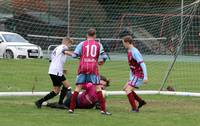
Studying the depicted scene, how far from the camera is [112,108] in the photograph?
15.0 m

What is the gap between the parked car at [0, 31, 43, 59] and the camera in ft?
110

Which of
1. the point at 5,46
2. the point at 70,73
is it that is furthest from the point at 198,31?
the point at 5,46

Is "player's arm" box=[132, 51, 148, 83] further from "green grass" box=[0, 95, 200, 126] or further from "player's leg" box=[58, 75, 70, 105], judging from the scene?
"player's leg" box=[58, 75, 70, 105]

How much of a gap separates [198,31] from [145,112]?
14.3 m

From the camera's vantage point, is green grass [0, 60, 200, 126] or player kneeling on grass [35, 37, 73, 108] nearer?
green grass [0, 60, 200, 126]

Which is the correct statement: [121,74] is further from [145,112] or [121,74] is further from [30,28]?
[145,112]

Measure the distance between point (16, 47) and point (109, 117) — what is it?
21.2m

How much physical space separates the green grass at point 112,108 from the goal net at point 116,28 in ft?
0.37

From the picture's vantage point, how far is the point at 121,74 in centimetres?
2553

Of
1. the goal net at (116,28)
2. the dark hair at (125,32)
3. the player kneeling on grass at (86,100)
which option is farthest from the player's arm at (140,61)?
the dark hair at (125,32)

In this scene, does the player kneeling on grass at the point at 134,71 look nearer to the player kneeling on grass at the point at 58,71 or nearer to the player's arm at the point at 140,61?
the player's arm at the point at 140,61

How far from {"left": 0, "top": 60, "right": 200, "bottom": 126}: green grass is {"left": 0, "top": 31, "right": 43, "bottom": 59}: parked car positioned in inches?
290

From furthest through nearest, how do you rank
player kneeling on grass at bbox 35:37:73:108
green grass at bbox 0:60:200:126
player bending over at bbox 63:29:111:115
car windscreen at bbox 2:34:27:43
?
car windscreen at bbox 2:34:27:43 → player kneeling on grass at bbox 35:37:73:108 → player bending over at bbox 63:29:111:115 → green grass at bbox 0:60:200:126

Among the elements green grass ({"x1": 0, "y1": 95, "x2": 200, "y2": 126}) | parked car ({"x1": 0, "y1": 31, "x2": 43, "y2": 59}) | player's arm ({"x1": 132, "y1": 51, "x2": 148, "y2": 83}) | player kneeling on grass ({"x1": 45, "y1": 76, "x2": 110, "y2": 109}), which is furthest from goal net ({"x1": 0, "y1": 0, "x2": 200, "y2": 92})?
player's arm ({"x1": 132, "y1": 51, "x2": 148, "y2": 83})
